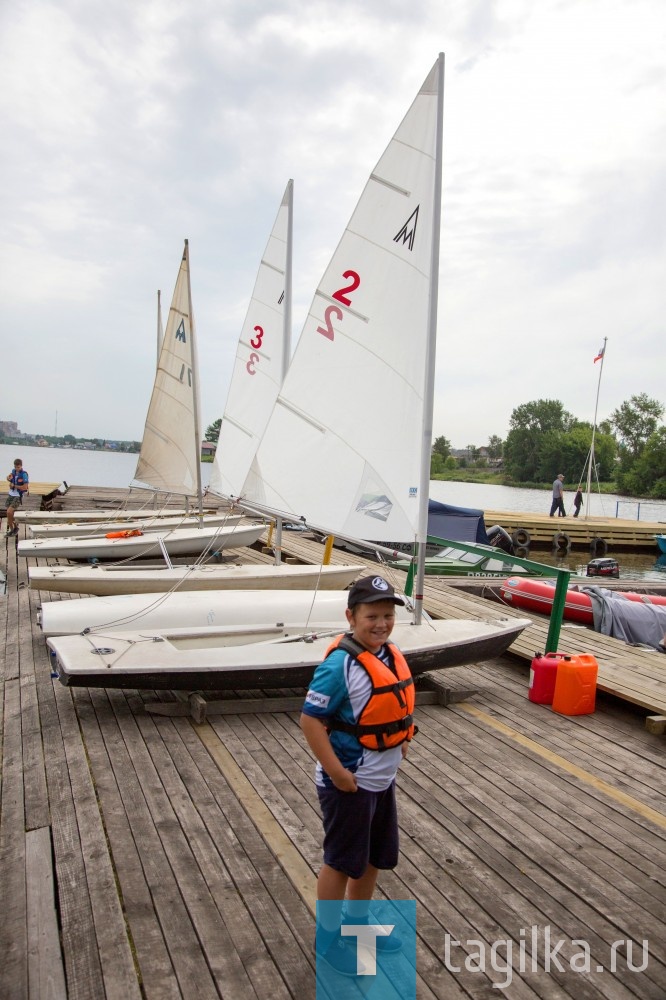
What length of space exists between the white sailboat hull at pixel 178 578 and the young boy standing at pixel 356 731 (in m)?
6.71

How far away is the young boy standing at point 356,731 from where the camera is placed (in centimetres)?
273

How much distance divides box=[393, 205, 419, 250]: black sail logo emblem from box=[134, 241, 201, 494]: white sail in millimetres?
6934

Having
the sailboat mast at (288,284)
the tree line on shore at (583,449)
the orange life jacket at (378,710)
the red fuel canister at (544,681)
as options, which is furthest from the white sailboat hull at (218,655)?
the tree line on shore at (583,449)

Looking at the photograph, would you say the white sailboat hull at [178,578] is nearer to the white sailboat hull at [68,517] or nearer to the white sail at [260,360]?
the white sail at [260,360]

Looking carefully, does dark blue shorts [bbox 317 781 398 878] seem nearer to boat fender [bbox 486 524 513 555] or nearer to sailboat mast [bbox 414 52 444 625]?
sailboat mast [bbox 414 52 444 625]

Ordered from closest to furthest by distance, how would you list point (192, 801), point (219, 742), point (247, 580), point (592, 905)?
point (592, 905) < point (192, 801) < point (219, 742) < point (247, 580)

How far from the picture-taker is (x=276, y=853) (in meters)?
3.79

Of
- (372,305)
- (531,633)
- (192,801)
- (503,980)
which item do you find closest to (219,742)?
(192,801)

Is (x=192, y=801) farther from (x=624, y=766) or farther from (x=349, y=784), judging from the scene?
(x=624, y=766)

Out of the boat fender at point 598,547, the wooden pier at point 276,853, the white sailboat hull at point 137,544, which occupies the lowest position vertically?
the boat fender at point 598,547

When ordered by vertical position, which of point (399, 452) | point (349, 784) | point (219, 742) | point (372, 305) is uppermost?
point (372, 305)

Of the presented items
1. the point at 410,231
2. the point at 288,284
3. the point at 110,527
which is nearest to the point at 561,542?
the point at 110,527

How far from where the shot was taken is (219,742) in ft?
17.6

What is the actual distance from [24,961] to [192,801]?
154 cm
